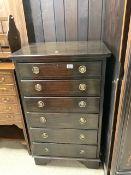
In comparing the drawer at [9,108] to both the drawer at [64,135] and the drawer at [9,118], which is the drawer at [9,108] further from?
the drawer at [64,135]

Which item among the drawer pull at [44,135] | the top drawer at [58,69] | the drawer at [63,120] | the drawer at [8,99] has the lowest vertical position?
the drawer pull at [44,135]

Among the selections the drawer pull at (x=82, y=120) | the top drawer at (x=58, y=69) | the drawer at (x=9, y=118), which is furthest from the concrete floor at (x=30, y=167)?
the top drawer at (x=58, y=69)

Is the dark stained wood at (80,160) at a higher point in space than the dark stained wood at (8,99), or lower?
lower

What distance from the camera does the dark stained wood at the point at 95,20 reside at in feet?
4.74

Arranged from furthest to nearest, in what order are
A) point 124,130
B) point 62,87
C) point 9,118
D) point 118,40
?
1. point 9,118
2. point 62,87
3. point 124,130
4. point 118,40

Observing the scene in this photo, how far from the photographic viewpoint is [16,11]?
146cm

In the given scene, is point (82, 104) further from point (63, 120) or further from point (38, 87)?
point (38, 87)

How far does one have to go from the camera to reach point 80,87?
4.00 feet

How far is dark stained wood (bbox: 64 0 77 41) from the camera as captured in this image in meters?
1.46

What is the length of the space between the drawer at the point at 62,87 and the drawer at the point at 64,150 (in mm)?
520

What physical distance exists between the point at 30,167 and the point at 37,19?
1.40 m

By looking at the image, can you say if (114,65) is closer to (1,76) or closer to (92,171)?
(1,76)

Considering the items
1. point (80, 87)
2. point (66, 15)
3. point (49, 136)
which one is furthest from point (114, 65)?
point (49, 136)

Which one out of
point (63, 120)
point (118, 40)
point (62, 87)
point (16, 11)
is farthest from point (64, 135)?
point (16, 11)
